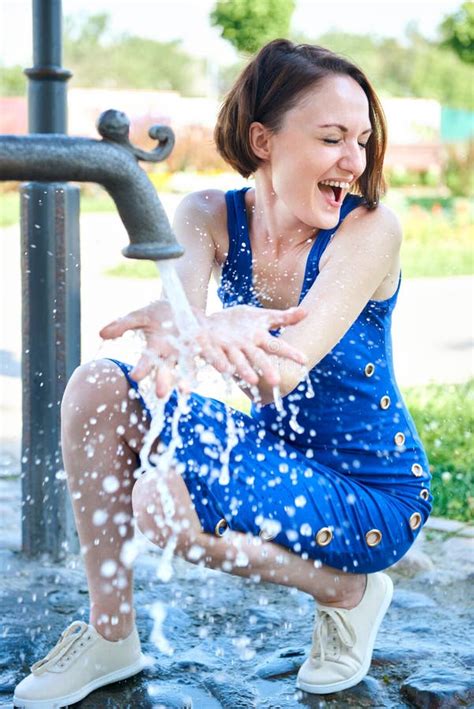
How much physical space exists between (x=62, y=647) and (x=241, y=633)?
432 millimetres

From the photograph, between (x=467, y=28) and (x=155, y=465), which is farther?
(x=467, y=28)

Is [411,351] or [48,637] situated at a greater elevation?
[411,351]

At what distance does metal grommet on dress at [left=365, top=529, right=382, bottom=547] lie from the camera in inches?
80.9

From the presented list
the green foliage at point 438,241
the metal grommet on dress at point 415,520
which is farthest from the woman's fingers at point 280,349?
the green foliage at point 438,241

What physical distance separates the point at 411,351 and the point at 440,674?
3672mm

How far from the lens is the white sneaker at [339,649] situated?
2.08 m

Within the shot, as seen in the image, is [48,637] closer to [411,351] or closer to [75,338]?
[75,338]

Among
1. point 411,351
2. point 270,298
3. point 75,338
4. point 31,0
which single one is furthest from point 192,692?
point 411,351

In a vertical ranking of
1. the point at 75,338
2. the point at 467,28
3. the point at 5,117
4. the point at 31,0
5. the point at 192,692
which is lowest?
the point at 192,692

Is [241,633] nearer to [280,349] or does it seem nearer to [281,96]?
[280,349]

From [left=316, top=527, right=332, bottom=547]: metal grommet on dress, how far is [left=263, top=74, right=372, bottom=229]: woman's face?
56 cm

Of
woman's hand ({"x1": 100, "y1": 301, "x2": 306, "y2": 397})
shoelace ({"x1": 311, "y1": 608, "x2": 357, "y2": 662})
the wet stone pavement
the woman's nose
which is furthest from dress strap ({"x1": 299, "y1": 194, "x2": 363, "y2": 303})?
the wet stone pavement

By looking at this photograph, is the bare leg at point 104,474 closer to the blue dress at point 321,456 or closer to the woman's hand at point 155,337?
the blue dress at point 321,456

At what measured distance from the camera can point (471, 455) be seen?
12.0ft
